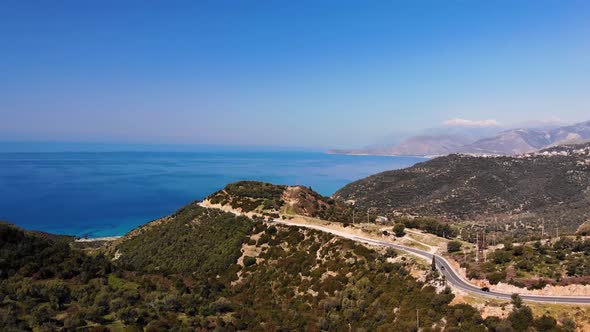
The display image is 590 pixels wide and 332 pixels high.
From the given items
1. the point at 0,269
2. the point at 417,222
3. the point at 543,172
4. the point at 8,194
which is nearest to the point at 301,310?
the point at 0,269

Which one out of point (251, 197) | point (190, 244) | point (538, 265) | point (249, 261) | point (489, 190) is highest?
point (251, 197)

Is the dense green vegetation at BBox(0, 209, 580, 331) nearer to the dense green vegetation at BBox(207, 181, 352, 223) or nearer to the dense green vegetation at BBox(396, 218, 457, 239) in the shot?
the dense green vegetation at BBox(207, 181, 352, 223)

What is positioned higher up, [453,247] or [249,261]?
[453,247]

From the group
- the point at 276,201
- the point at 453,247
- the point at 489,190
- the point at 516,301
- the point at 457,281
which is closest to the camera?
the point at 516,301

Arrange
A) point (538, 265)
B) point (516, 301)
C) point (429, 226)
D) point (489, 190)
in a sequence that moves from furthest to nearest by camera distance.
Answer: point (489, 190) < point (429, 226) < point (538, 265) < point (516, 301)

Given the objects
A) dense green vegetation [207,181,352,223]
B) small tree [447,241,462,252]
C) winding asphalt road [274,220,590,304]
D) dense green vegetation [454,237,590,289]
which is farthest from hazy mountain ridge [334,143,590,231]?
winding asphalt road [274,220,590,304]

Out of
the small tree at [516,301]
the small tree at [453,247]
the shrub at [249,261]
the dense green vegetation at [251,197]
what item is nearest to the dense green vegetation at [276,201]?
the dense green vegetation at [251,197]

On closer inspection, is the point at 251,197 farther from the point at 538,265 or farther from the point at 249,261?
the point at 538,265

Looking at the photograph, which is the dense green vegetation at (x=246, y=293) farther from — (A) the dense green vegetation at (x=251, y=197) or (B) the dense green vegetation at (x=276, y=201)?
(A) the dense green vegetation at (x=251, y=197)

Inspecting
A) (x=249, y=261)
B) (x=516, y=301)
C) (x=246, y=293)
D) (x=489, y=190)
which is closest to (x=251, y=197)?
(x=249, y=261)
